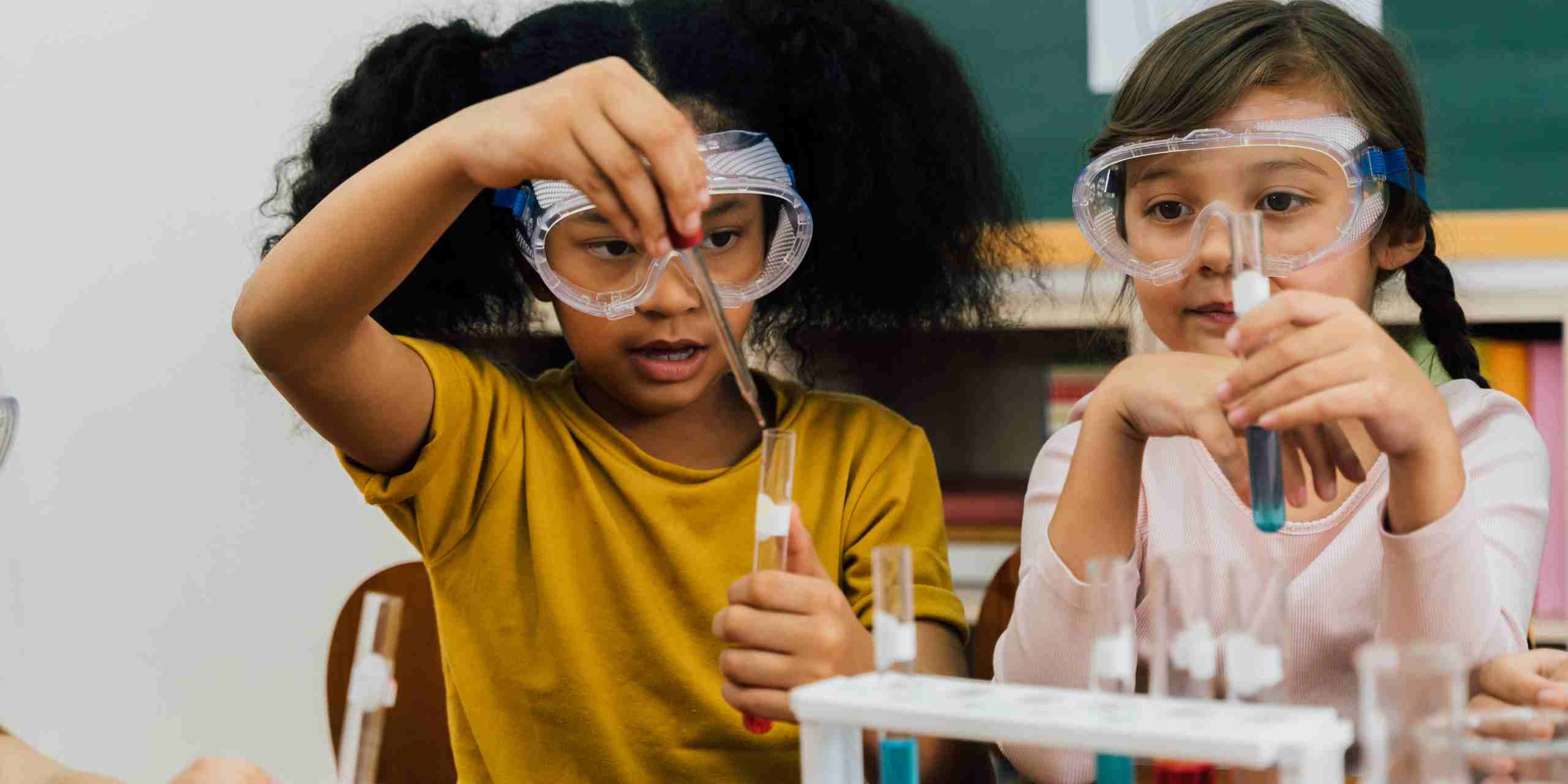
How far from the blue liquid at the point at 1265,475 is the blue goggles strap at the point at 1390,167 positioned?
0.43 metres

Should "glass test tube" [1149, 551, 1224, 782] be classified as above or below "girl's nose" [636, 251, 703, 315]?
below

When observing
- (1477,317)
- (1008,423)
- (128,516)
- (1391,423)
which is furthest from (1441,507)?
(128,516)

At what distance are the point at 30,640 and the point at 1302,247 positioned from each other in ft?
6.95

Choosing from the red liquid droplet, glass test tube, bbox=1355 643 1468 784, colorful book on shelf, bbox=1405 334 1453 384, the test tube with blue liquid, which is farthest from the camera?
colorful book on shelf, bbox=1405 334 1453 384

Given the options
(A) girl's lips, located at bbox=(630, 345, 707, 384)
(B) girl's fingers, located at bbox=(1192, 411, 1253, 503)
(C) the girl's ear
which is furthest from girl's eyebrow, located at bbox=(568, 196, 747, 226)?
(C) the girl's ear

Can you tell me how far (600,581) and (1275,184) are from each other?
2.08 feet

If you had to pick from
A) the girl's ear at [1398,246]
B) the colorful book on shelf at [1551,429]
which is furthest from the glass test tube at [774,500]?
the colorful book on shelf at [1551,429]

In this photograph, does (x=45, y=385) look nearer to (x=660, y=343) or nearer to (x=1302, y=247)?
(x=660, y=343)

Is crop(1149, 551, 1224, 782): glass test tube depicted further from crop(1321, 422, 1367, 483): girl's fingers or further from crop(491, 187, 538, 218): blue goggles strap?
crop(491, 187, 538, 218): blue goggles strap

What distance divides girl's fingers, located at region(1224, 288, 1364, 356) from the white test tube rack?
21 cm

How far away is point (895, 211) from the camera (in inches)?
53.7

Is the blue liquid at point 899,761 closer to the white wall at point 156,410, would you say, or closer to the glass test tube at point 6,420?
the glass test tube at point 6,420

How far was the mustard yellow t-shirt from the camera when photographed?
120 centimetres

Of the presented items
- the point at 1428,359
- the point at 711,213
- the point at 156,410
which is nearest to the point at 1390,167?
the point at 711,213
